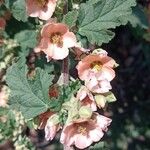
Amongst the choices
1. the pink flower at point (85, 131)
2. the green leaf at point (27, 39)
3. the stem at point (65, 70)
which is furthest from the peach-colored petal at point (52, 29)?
the green leaf at point (27, 39)

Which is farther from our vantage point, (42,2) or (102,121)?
(42,2)

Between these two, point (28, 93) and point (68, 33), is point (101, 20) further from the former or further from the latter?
point (28, 93)

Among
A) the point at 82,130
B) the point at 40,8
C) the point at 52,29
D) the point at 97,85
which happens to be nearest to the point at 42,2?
the point at 40,8

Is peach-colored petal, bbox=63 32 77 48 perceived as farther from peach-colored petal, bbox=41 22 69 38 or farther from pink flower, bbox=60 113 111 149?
pink flower, bbox=60 113 111 149

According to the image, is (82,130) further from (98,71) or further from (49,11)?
(49,11)

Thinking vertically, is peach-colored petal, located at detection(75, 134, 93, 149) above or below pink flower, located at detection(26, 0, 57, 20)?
below

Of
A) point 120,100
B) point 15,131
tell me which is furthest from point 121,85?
point 15,131

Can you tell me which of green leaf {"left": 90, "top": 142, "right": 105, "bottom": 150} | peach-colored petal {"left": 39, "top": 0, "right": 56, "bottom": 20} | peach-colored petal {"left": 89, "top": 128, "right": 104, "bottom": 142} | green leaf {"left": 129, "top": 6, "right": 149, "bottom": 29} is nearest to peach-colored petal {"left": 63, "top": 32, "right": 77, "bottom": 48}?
peach-colored petal {"left": 39, "top": 0, "right": 56, "bottom": 20}
